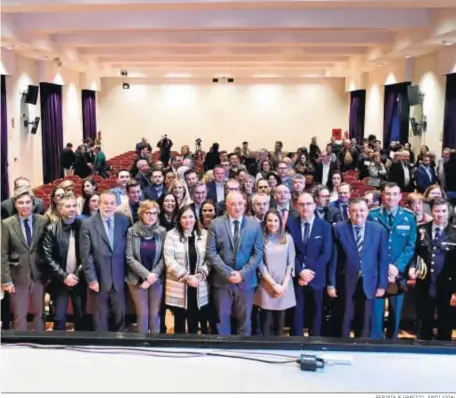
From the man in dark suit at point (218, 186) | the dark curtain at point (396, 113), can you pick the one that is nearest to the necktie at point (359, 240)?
the man in dark suit at point (218, 186)

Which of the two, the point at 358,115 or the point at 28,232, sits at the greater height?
the point at 358,115

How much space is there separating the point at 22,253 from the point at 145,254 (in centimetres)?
103

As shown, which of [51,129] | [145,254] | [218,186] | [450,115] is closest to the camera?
[145,254]

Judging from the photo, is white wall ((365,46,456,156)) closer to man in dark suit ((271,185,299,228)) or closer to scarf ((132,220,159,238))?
man in dark suit ((271,185,299,228))

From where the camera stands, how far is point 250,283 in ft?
15.0

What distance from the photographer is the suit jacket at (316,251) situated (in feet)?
15.2

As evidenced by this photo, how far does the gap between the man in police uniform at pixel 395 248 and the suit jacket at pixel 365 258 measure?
0.49 feet

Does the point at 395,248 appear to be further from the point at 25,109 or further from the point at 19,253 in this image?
the point at 25,109

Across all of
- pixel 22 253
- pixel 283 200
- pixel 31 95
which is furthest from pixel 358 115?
pixel 22 253

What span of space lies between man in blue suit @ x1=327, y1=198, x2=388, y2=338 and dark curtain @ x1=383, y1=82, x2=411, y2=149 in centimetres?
1117

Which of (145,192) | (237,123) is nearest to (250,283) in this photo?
(145,192)

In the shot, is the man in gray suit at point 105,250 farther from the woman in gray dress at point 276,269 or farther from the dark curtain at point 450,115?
the dark curtain at point 450,115

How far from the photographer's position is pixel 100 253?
4.57 m

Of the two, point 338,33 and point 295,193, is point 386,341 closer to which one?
point 295,193
